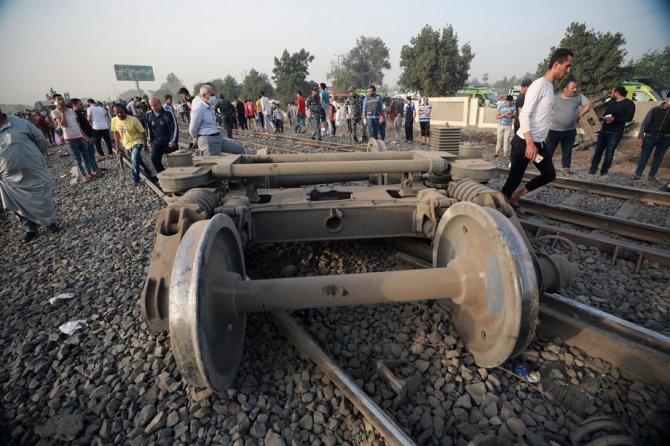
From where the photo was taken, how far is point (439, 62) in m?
38.2

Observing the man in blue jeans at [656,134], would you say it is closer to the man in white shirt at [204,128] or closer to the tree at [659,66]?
the man in white shirt at [204,128]

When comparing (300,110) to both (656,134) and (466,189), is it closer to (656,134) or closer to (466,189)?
(656,134)

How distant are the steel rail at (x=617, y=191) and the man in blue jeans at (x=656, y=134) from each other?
2.26 meters

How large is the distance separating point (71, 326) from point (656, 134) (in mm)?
10134

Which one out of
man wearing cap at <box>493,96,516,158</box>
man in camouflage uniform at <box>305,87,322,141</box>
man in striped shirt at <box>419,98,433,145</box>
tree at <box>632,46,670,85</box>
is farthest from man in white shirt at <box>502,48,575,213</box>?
tree at <box>632,46,670,85</box>

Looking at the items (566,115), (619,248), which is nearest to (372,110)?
(566,115)

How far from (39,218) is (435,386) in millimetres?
6476

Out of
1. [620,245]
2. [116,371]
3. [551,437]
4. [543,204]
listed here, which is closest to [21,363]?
[116,371]

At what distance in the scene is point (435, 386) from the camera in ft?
7.56

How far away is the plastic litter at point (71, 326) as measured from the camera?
3.04 m

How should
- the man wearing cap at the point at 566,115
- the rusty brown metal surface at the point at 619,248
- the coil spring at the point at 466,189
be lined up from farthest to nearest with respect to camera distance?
the man wearing cap at the point at 566,115
the rusty brown metal surface at the point at 619,248
the coil spring at the point at 466,189

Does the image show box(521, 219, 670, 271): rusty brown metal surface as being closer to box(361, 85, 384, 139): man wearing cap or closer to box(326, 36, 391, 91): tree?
box(361, 85, 384, 139): man wearing cap

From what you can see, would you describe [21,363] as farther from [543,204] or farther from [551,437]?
[543,204]

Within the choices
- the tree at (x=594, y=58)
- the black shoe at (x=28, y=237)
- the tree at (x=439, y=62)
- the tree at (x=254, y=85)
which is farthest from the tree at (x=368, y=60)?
the black shoe at (x=28, y=237)
